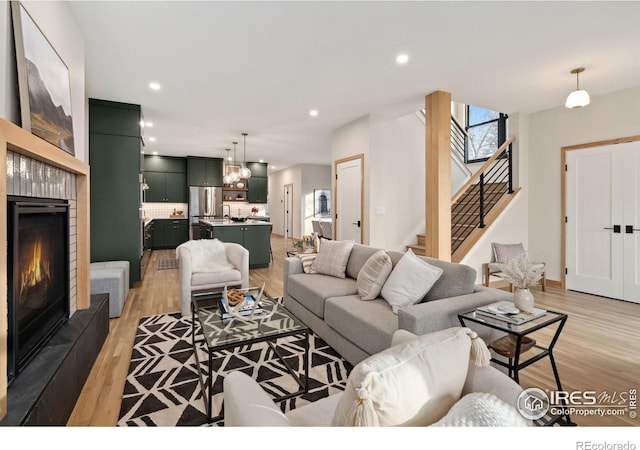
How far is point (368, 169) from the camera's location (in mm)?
5199

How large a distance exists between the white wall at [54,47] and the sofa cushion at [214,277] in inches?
63.5

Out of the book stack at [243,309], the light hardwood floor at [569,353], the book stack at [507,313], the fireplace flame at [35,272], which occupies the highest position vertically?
the fireplace flame at [35,272]

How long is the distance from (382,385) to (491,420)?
28 cm

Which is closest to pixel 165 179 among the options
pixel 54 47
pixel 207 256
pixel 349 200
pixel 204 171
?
pixel 204 171

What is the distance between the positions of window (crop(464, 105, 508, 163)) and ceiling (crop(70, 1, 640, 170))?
5.27 ft

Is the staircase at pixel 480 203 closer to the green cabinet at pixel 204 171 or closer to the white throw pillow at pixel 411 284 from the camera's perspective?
the white throw pillow at pixel 411 284

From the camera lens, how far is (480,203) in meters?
4.99

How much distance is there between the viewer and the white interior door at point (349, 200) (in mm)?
5477

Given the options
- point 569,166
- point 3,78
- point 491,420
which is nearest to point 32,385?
point 3,78

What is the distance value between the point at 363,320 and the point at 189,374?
134 centimetres

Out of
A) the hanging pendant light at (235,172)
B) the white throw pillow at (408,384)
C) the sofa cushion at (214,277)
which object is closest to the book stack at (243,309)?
the sofa cushion at (214,277)

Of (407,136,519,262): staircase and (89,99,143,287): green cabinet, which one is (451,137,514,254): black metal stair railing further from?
(89,99,143,287): green cabinet
